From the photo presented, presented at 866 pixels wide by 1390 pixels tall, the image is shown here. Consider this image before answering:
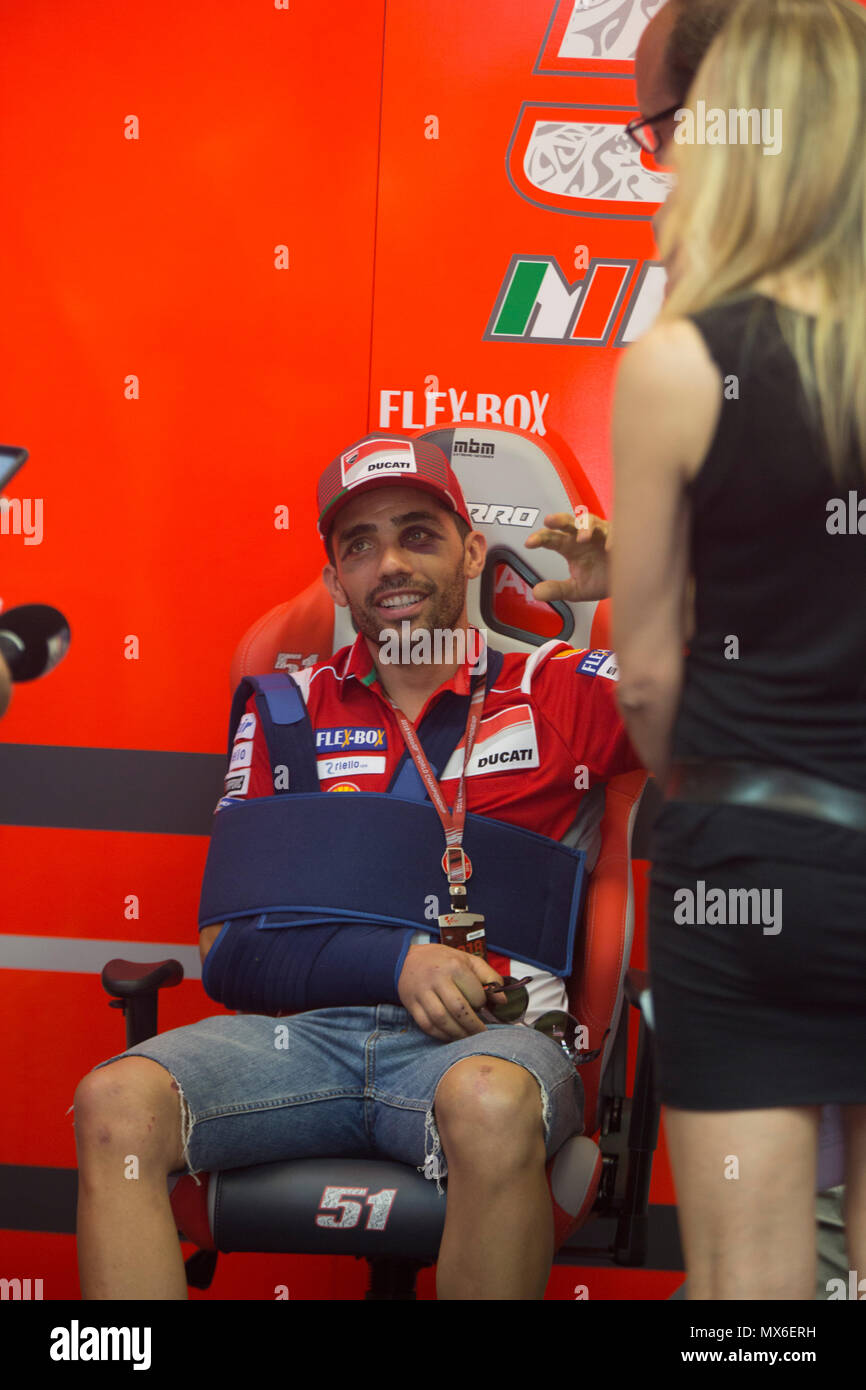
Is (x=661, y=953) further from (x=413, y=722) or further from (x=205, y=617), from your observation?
(x=205, y=617)

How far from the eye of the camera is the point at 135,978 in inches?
71.8

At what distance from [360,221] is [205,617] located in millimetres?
812

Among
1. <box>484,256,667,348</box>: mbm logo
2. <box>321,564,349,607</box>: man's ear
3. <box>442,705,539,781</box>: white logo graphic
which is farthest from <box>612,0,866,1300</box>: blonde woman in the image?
<box>484,256,667,348</box>: mbm logo

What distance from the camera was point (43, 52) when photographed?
250 centimetres

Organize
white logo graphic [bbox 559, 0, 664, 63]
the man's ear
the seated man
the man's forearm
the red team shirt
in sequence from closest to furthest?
the seated man < the man's forearm < the red team shirt < the man's ear < white logo graphic [bbox 559, 0, 664, 63]

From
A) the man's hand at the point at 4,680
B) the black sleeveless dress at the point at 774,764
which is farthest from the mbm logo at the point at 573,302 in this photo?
the black sleeveless dress at the point at 774,764

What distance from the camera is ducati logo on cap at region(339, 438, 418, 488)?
207 centimetres

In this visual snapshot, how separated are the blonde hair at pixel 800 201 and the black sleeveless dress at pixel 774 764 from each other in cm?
2

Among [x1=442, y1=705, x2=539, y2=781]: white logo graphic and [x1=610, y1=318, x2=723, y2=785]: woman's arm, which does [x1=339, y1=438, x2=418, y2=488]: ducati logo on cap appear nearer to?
[x1=442, y1=705, x2=539, y2=781]: white logo graphic

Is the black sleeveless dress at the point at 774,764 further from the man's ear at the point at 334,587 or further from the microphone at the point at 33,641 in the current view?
the man's ear at the point at 334,587

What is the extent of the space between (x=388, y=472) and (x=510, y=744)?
48 centimetres

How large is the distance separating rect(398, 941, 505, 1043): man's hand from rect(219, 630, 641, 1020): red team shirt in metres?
0.10

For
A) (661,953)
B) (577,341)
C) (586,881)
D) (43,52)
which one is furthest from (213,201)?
(661,953)

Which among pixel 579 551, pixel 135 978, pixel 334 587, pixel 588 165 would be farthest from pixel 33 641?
pixel 588 165
